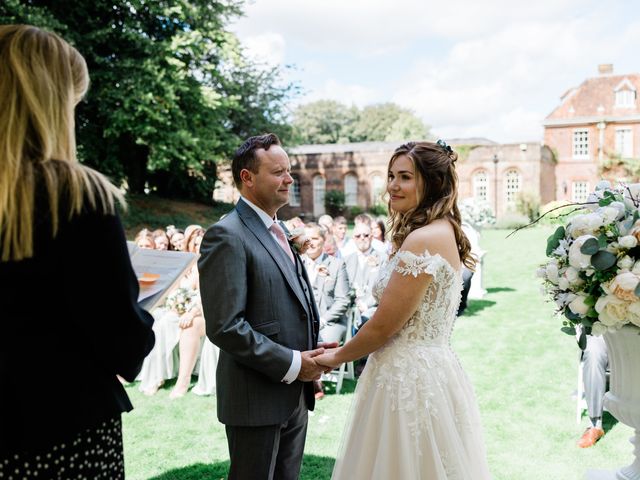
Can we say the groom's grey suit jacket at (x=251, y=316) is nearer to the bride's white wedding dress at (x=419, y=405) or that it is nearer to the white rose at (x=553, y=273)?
the bride's white wedding dress at (x=419, y=405)

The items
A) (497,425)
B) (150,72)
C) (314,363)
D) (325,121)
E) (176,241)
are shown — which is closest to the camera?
(314,363)

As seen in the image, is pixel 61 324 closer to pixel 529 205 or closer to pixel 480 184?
pixel 529 205

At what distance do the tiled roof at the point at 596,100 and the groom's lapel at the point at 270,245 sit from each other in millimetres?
47400

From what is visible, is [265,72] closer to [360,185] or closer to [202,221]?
[202,221]

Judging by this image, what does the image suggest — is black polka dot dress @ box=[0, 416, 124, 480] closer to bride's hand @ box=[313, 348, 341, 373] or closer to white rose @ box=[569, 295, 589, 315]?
bride's hand @ box=[313, 348, 341, 373]

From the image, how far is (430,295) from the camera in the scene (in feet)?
9.18

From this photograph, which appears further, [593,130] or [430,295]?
[593,130]

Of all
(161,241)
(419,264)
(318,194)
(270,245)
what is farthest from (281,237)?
(318,194)

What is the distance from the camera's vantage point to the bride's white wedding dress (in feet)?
8.80

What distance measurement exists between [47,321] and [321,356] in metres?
1.52

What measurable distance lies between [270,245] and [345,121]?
70.6 metres

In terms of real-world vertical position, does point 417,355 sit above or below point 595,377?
above

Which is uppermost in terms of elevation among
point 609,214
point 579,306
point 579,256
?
point 609,214

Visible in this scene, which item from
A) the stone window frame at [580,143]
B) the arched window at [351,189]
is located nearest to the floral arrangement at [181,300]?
the arched window at [351,189]
